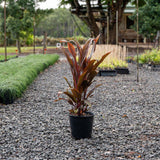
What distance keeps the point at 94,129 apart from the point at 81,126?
44cm

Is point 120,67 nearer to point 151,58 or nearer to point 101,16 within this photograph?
point 151,58

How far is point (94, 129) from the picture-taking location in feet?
12.1

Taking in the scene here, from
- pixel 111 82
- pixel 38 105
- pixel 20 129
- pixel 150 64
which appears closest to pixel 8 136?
pixel 20 129

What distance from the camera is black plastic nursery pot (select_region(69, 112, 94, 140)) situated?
3.26 m

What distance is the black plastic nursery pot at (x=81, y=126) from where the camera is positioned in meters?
3.26

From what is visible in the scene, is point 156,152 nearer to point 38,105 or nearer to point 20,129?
point 20,129

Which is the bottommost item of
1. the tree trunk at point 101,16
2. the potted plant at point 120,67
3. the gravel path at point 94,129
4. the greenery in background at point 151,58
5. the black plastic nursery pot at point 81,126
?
the gravel path at point 94,129

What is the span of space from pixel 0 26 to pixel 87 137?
777 inches

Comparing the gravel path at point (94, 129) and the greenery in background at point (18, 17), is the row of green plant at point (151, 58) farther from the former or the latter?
the greenery in background at point (18, 17)

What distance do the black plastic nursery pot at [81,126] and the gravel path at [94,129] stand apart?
3.4 inches

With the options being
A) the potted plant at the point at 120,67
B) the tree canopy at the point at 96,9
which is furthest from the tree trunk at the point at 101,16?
the potted plant at the point at 120,67

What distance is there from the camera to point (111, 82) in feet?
25.2

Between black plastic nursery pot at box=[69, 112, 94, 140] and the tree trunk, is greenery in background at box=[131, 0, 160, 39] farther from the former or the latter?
black plastic nursery pot at box=[69, 112, 94, 140]

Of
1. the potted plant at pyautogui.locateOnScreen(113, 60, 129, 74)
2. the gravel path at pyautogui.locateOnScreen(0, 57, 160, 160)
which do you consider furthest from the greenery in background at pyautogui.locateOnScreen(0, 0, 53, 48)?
the gravel path at pyautogui.locateOnScreen(0, 57, 160, 160)
